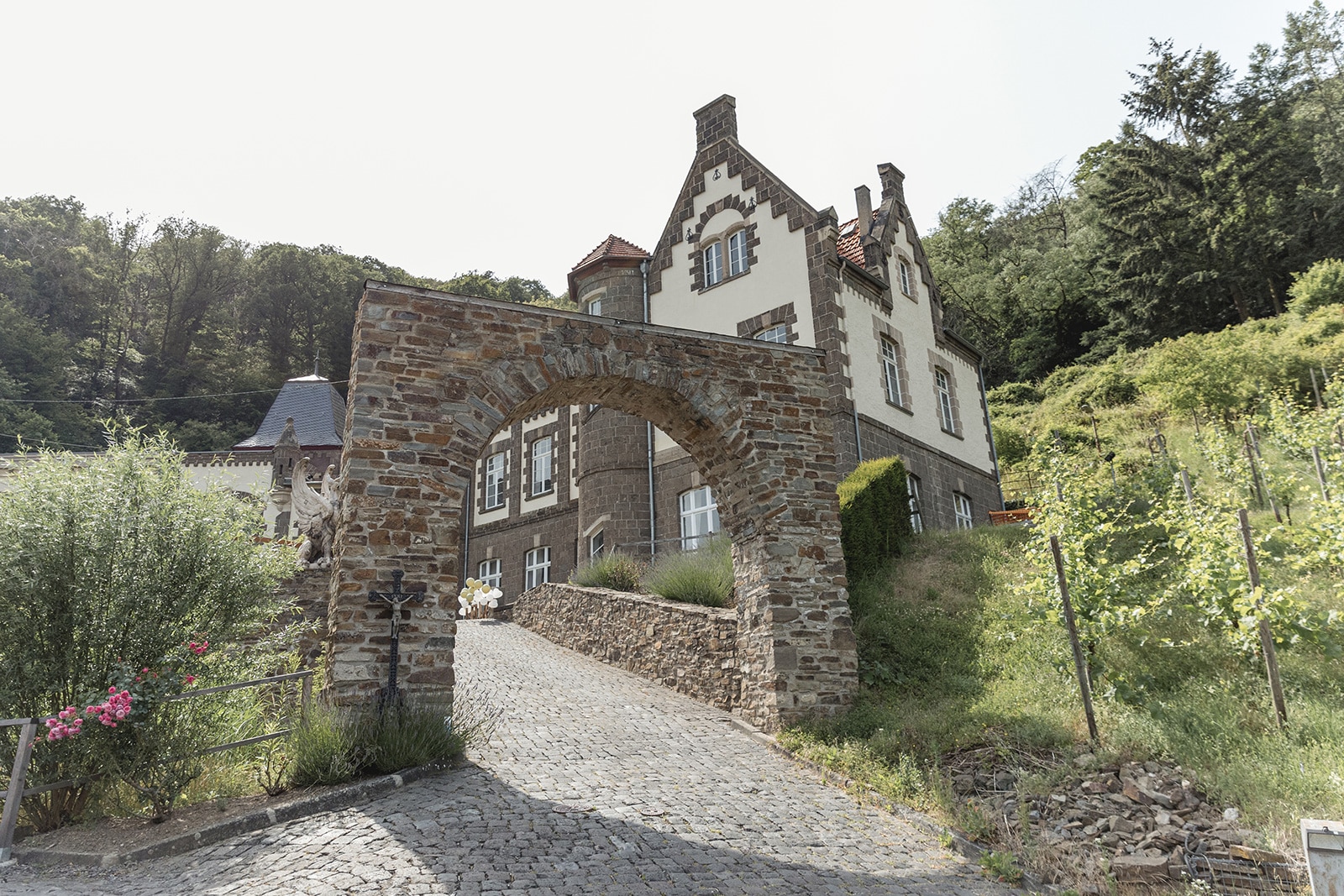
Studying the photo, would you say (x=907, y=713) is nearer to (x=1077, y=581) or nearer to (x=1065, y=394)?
(x=1077, y=581)

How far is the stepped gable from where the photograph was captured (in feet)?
61.5

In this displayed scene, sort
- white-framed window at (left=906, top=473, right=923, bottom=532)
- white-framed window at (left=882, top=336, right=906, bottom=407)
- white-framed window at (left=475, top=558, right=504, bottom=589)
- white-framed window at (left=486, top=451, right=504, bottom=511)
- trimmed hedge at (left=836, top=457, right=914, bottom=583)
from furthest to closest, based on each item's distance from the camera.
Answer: white-framed window at (left=486, top=451, right=504, bottom=511)
white-framed window at (left=475, top=558, right=504, bottom=589)
white-framed window at (left=882, top=336, right=906, bottom=407)
white-framed window at (left=906, top=473, right=923, bottom=532)
trimmed hedge at (left=836, top=457, right=914, bottom=583)

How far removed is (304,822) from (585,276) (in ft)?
48.0

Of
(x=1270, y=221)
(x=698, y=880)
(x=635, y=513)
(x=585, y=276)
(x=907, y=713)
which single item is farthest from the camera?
(x=1270, y=221)

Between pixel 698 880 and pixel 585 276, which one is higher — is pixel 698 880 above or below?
below

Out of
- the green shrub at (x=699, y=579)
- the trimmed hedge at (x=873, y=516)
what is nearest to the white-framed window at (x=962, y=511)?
the trimmed hedge at (x=873, y=516)

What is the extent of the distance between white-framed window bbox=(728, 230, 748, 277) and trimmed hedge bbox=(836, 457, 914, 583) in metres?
5.35

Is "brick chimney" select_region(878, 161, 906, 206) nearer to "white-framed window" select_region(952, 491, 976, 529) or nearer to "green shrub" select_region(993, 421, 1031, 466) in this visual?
"white-framed window" select_region(952, 491, 976, 529)

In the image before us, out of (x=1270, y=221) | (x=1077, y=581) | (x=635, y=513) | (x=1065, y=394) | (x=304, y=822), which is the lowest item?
(x=304, y=822)

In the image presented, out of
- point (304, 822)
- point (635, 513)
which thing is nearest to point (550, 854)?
point (304, 822)

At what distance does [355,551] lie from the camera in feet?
26.1

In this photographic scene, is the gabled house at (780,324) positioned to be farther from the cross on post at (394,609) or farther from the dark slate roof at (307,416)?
the dark slate roof at (307,416)

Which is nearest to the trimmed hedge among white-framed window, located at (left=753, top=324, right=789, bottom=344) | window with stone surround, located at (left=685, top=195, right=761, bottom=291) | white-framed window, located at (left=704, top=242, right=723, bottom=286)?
white-framed window, located at (left=753, top=324, right=789, bottom=344)

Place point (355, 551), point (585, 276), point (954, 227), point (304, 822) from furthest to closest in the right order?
point (954, 227) < point (585, 276) < point (355, 551) < point (304, 822)
